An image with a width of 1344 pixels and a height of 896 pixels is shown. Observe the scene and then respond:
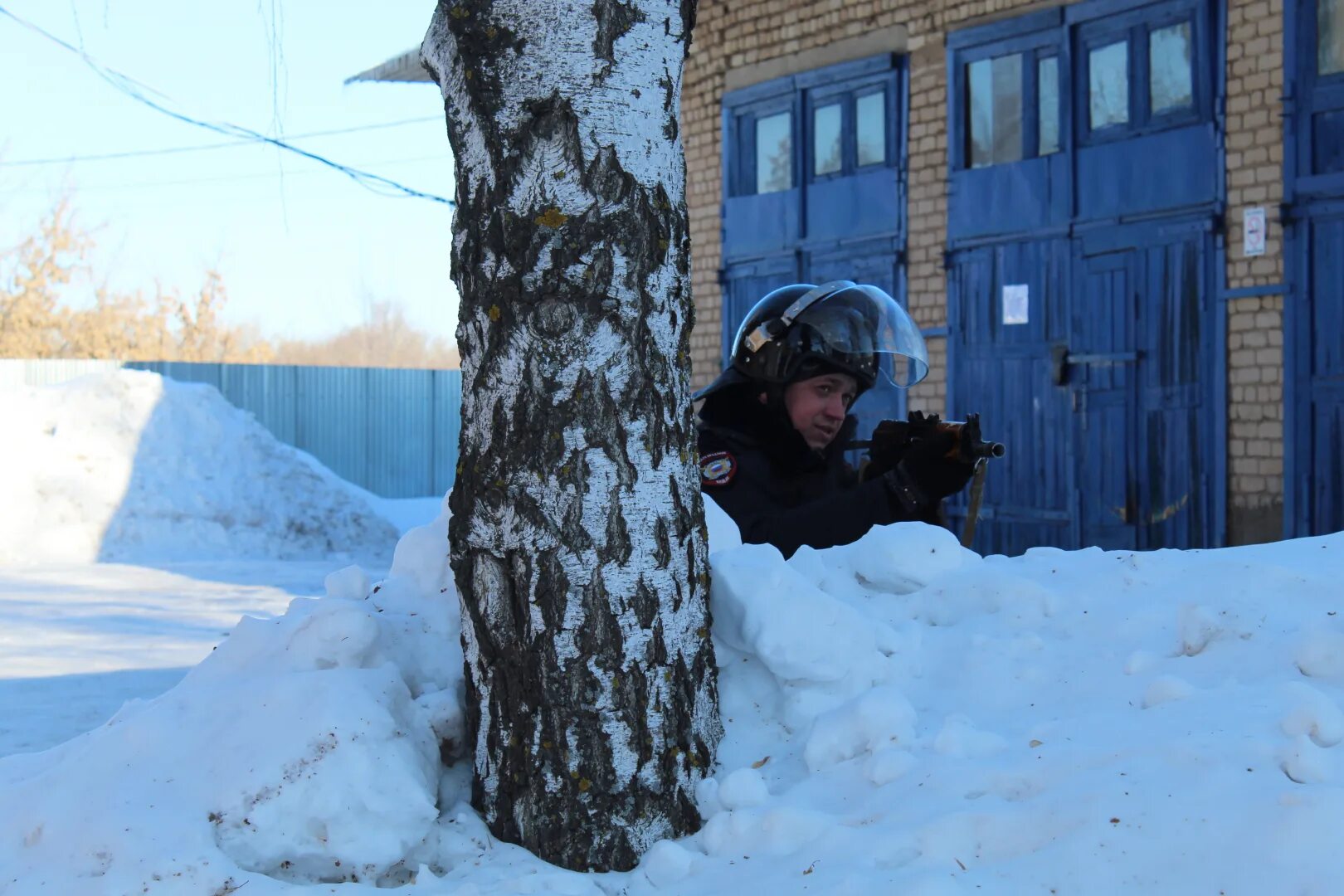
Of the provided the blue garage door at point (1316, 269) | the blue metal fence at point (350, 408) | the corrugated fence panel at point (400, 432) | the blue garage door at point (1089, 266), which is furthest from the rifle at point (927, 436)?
the corrugated fence panel at point (400, 432)

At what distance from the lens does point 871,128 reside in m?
11.2

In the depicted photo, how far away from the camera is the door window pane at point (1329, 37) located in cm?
823

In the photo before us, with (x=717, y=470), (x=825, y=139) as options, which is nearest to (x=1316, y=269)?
(x=825, y=139)

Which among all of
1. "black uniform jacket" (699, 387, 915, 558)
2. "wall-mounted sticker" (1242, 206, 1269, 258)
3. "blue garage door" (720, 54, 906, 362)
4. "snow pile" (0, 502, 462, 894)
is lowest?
"snow pile" (0, 502, 462, 894)

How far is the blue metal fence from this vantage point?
69.7 ft

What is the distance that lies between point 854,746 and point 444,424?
20.7 meters

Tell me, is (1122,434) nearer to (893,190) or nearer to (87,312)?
(893,190)

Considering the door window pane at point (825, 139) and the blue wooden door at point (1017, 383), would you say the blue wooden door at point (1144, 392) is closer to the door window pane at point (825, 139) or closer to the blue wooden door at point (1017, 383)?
the blue wooden door at point (1017, 383)

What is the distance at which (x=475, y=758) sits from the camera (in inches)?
101

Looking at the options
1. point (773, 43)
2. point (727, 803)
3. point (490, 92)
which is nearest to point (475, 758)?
point (727, 803)

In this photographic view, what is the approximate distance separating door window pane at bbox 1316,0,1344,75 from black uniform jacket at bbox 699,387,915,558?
5.31 metres

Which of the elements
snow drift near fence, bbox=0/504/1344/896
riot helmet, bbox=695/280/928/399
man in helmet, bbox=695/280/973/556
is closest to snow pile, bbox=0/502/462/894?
snow drift near fence, bbox=0/504/1344/896

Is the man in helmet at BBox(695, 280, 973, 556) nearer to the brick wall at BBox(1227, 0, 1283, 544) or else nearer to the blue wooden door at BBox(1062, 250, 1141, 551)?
the brick wall at BBox(1227, 0, 1283, 544)

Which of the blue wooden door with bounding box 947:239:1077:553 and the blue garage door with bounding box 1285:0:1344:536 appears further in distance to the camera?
the blue wooden door with bounding box 947:239:1077:553
